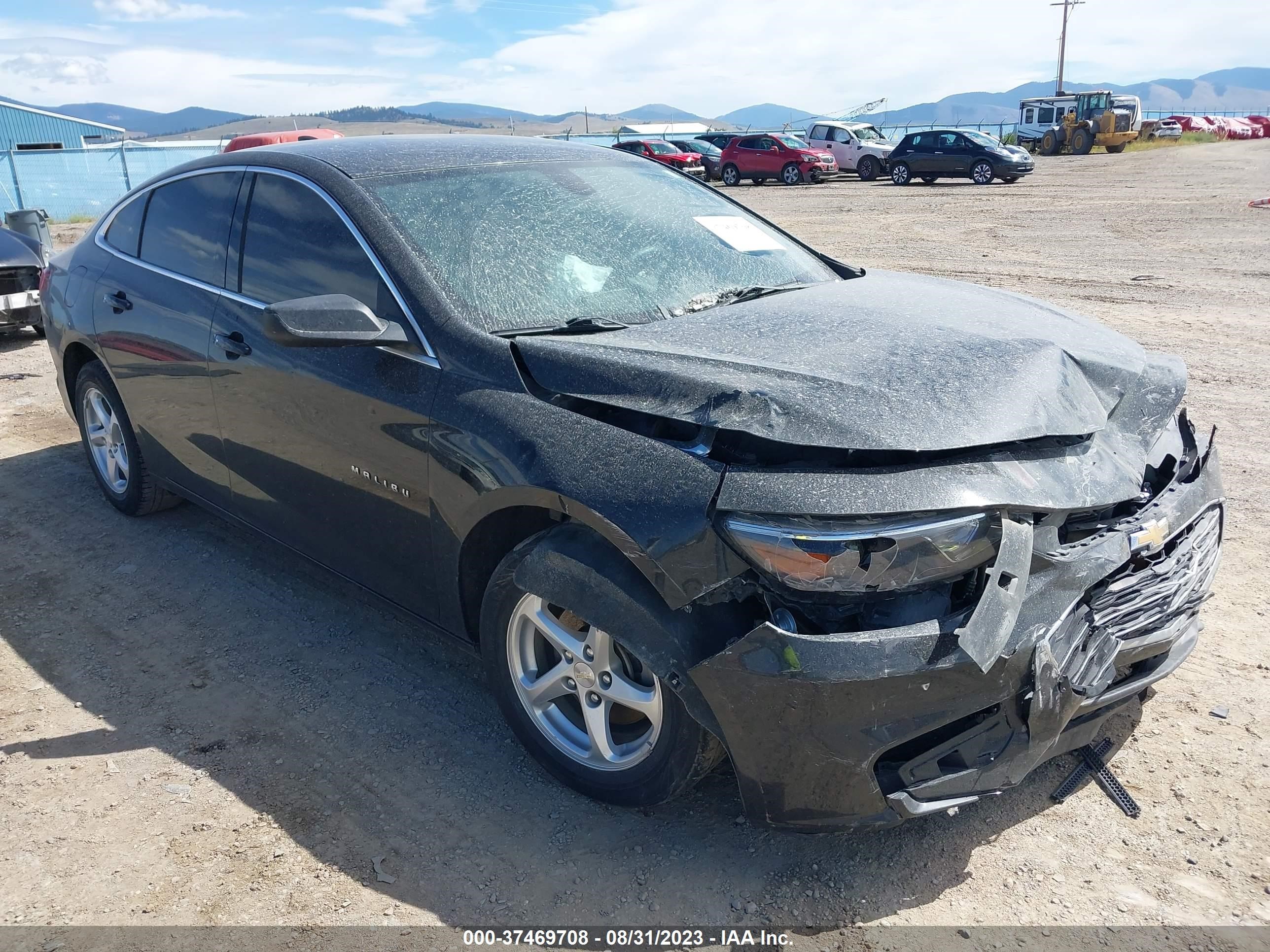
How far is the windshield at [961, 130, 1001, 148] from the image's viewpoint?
26.7 metres

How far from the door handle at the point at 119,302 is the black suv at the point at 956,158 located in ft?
85.4

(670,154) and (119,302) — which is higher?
(670,154)

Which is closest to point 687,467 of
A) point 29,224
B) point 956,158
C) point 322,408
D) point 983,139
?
point 322,408

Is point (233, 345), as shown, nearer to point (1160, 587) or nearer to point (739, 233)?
point (739, 233)

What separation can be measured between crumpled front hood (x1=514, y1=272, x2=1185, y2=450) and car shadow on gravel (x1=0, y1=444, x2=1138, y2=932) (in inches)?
44.3

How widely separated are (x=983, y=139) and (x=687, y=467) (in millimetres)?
27897

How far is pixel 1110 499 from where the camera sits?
98.1 inches

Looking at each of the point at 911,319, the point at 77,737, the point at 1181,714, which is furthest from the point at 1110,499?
the point at 77,737

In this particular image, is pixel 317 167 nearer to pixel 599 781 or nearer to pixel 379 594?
pixel 379 594

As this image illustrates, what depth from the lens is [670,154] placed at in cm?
3325

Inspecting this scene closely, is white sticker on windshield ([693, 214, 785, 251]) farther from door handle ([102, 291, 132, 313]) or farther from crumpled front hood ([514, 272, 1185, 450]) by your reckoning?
door handle ([102, 291, 132, 313])

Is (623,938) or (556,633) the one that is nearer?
(623,938)

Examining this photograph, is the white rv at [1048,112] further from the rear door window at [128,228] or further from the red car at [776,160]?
the rear door window at [128,228]

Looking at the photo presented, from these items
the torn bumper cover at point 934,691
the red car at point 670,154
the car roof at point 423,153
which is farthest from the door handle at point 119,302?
the red car at point 670,154
